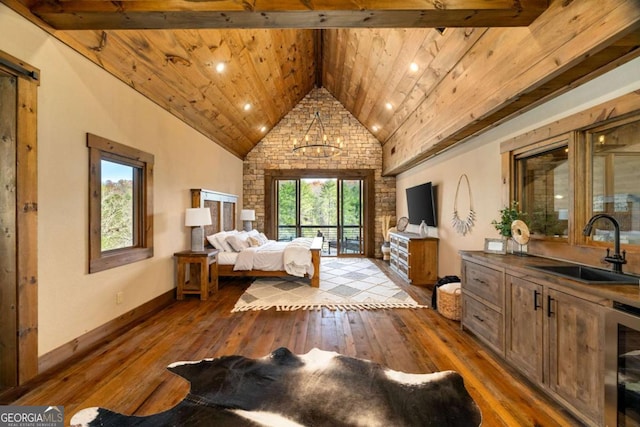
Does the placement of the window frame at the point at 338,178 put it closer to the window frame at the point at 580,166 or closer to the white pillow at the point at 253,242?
the white pillow at the point at 253,242

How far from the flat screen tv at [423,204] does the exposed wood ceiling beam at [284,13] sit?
3281mm

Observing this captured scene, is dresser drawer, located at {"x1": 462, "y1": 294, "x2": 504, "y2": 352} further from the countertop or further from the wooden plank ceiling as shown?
the wooden plank ceiling

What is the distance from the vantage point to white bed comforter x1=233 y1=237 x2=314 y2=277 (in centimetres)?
447

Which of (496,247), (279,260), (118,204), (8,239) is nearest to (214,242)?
(279,260)

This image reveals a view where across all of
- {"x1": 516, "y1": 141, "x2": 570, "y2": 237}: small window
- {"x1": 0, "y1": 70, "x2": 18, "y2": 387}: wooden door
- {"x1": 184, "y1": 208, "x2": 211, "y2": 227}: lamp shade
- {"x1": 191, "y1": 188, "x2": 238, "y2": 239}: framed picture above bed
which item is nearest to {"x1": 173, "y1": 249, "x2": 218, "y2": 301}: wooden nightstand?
{"x1": 184, "y1": 208, "x2": 211, "y2": 227}: lamp shade

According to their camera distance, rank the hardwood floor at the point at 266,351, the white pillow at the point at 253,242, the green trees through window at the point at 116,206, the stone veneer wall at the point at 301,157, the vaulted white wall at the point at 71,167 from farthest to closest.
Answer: the stone veneer wall at the point at 301,157, the white pillow at the point at 253,242, the green trees through window at the point at 116,206, the vaulted white wall at the point at 71,167, the hardwood floor at the point at 266,351

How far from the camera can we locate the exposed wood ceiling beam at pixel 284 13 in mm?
1930

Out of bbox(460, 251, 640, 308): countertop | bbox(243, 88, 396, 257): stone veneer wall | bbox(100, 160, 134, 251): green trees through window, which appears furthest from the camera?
bbox(243, 88, 396, 257): stone veneer wall

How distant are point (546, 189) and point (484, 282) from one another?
1.16 meters

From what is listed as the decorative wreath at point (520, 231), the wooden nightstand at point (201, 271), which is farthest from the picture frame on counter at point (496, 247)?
the wooden nightstand at point (201, 271)

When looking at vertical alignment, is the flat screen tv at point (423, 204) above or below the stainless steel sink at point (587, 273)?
above

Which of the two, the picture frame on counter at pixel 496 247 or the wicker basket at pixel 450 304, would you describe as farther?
the wicker basket at pixel 450 304

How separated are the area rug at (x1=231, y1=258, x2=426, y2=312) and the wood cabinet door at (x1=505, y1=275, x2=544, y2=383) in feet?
5.14

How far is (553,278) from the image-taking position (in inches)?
71.0
